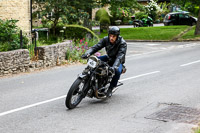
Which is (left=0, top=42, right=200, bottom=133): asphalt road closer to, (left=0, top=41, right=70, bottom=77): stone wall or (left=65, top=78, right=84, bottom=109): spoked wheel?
(left=65, top=78, right=84, bottom=109): spoked wheel

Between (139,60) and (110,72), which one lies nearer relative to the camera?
(110,72)

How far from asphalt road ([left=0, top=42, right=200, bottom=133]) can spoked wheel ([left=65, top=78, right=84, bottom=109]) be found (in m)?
0.14

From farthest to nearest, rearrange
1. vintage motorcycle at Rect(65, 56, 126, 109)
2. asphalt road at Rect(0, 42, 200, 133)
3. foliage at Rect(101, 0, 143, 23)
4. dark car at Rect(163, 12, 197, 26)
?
dark car at Rect(163, 12, 197, 26) < foliage at Rect(101, 0, 143, 23) < vintage motorcycle at Rect(65, 56, 126, 109) < asphalt road at Rect(0, 42, 200, 133)

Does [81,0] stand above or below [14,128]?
above

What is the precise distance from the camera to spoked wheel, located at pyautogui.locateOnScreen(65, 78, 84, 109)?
7.59m

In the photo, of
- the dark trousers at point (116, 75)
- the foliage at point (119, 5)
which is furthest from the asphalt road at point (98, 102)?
the foliage at point (119, 5)

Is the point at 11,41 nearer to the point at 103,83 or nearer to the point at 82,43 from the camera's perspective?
the point at 82,43

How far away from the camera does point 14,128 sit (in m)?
6.54

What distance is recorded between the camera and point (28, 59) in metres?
13.5

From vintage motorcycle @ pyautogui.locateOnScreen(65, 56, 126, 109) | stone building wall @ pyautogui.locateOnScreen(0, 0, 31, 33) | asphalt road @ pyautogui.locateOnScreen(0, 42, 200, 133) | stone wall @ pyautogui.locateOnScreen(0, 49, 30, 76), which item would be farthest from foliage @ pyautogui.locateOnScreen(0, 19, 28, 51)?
vintage motorcycle @ pyautogui.locateOnScreen(65, 56, 126, 109)

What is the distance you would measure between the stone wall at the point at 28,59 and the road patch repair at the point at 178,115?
6262 mm

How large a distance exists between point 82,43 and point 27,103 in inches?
386

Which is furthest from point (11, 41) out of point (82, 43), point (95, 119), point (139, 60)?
point (95, 119)

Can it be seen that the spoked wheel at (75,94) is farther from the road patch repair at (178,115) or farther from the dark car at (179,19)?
the dark car at (179,19)
